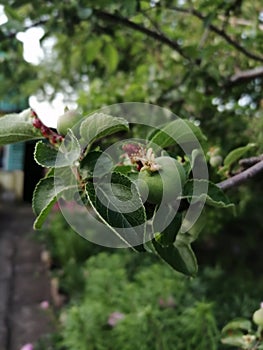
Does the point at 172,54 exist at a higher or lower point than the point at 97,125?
lower

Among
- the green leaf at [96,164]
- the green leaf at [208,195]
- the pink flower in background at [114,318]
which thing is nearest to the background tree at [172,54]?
the green leaf at [208,195]

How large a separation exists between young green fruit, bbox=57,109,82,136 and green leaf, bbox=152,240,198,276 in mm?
164

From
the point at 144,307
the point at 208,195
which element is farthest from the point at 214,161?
the point at 144,307

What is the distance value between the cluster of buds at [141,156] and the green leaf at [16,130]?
9 centimetres

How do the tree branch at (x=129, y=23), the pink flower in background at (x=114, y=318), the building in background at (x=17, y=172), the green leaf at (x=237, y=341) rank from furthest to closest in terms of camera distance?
the building in background at (x=17, y=172), the pink flower in background at (x=114, y=318), the tree branch at (x=129, y=23), the green leaf at (x=237, y=341)

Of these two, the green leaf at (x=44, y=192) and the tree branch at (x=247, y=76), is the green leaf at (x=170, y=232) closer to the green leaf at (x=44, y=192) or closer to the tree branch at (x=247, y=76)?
the green leaf at (x=44, y=192)

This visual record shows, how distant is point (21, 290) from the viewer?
9.42 feet

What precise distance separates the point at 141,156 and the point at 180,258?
0.14 metres

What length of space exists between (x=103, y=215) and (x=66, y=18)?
0.78 metres

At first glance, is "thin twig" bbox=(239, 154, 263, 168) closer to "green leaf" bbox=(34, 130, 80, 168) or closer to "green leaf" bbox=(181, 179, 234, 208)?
"green leaf" bbox=(181, 179, 234, 208)

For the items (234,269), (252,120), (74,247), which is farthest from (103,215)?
(234,269)

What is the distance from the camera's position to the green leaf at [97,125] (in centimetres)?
49

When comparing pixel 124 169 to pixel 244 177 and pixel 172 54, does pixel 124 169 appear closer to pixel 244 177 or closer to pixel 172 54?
pixel 244 177

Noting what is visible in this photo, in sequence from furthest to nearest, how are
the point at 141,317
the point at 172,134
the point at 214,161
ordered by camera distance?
the point at 141,317 → the point at 214,161 → the point at 172,134
